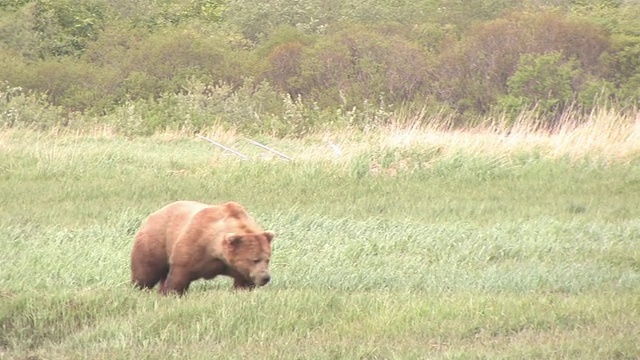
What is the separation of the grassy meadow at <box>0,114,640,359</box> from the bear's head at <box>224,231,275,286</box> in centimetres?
15

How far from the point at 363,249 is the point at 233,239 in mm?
2642

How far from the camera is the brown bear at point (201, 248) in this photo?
732cm

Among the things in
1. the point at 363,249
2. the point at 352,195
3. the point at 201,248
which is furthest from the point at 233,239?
the point at 352,195

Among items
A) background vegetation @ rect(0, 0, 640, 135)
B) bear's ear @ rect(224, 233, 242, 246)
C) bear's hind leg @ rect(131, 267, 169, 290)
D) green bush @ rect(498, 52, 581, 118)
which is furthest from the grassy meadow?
green bush @ rect(498, 52, 581, 118)

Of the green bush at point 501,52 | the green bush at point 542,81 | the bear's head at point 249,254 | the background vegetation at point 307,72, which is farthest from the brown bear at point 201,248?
the green bush at point 501,52

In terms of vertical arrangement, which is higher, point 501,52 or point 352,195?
point 352,195

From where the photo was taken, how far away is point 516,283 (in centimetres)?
812

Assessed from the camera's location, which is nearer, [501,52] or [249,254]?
[249,254]

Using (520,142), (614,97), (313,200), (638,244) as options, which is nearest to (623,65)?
(614,97)

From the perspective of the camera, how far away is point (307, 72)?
1395 inches

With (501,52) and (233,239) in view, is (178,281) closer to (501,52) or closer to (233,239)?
(233,239)

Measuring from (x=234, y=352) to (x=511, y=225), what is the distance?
5.51 meters

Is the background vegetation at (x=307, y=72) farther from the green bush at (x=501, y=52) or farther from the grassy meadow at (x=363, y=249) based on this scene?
the grassy meadow at (x=363, y=249)

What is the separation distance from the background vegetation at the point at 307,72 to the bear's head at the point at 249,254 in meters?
15.2
